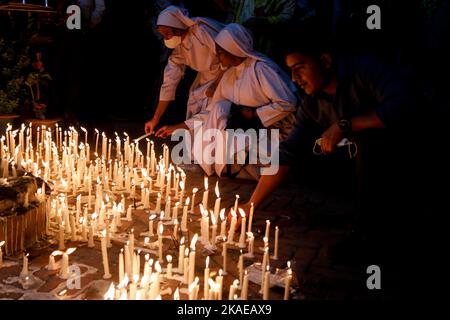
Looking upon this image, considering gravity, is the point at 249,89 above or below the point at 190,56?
below

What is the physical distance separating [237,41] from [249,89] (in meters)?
0.61

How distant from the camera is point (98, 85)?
11023mm

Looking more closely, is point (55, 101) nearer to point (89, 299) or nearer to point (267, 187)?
point (267, 187)

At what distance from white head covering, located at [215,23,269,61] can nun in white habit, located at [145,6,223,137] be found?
3.16ft

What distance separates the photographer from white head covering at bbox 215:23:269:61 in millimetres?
6324

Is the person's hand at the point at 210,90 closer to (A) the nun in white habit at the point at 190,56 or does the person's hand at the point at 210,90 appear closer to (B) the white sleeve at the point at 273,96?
(A) the nun in white habit at the point at 190,56

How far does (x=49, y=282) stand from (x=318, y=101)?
2631mm

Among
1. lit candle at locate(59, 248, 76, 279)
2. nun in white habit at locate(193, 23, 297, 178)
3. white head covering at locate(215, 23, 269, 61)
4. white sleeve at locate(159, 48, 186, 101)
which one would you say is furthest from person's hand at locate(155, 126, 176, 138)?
lit candle at locate(59, 248, 76, 279)

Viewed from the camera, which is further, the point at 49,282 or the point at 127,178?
the point at 127,178

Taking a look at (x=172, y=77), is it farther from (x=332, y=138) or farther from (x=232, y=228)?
(x=332, y=138)

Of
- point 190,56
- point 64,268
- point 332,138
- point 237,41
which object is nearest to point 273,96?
point 237,41

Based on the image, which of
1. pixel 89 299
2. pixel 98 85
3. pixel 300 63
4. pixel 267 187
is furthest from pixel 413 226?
pixel 98 85

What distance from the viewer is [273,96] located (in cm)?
629

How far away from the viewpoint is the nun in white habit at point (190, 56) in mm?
7227
